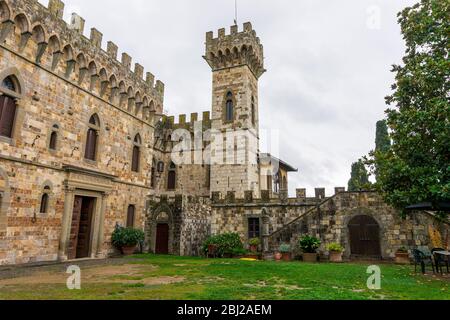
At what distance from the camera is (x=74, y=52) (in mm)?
15086

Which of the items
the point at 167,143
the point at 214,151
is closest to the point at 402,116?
A: the point at 214,151

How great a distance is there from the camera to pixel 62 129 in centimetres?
1455

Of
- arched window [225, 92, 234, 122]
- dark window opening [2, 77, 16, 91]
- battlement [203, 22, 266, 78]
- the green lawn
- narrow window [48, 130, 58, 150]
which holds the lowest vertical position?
the green lawn

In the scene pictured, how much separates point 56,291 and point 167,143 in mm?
22334

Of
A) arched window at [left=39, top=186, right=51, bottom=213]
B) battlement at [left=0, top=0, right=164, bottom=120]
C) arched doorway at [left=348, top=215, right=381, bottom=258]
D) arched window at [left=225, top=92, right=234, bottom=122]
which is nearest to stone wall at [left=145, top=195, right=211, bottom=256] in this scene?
battlement at [left=0, top=0, right=164, bottom=120]

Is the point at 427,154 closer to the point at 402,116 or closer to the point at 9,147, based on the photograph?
the point at 402,116

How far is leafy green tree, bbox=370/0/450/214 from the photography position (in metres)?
9.28

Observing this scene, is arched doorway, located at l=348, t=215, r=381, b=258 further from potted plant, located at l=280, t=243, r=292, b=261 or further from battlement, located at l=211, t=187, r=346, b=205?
potted plant, located at l=280, t=243, r=292, b=261

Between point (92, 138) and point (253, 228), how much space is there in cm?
1195

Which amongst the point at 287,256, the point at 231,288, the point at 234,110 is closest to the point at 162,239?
the point at 287,256

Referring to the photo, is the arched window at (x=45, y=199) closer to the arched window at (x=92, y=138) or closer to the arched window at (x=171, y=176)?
the arched window at (x=92, y=138)

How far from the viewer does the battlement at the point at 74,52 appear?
491 inches

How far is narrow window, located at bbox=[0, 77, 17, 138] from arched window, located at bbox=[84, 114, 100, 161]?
419cm

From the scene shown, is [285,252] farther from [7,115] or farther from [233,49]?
[233,49]
